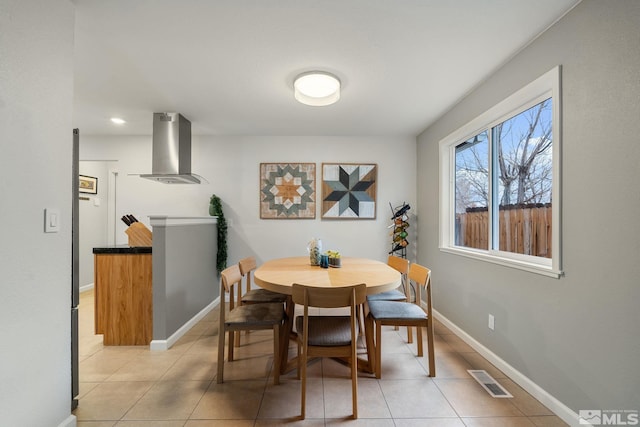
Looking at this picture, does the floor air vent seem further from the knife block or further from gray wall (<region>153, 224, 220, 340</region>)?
the knife block

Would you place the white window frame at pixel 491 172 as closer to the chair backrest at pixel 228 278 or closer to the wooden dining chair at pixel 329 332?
the wooden dining chair at pixel 329 332

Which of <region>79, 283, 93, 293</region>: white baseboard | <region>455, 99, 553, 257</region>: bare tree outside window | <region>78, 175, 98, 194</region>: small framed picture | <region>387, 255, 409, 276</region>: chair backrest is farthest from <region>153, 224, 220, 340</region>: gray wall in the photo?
<region>455, 99, 553, 257</region>: bare tree outside window

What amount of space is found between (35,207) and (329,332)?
1723mm

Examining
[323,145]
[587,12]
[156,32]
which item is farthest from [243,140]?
[587,12]

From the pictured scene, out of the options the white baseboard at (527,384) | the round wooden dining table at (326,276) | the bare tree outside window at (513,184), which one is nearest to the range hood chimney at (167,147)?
the round wooden dining table at (326,276)

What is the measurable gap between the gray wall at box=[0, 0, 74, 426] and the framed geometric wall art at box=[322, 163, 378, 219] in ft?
9.64

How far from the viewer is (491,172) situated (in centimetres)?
251

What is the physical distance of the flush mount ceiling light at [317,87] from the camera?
2.28 meters

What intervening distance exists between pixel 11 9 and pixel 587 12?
2.86 m

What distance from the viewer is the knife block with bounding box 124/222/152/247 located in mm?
2846

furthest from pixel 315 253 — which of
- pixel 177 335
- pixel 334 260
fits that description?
pixel 177 335

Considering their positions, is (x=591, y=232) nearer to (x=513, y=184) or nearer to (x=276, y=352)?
(x=513, y=184)

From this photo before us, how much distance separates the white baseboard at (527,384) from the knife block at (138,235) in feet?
10.9

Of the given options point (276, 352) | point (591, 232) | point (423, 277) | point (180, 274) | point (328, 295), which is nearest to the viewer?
point (591, 232)
